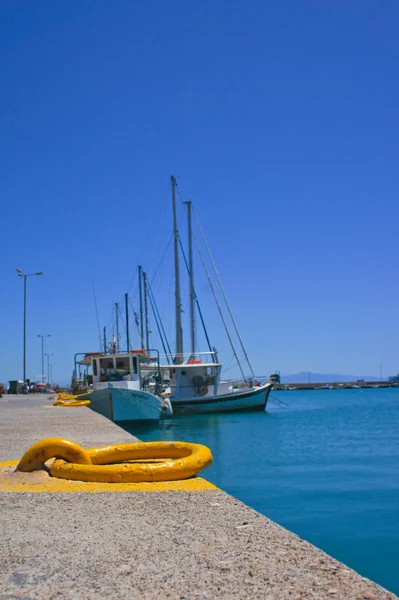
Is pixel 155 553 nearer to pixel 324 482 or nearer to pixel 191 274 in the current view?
pixel 324 482

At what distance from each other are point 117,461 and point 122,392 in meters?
18.6

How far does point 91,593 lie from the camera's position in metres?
2.92

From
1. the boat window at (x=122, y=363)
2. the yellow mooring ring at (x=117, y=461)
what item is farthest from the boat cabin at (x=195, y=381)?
the yellow mooring ring at (x=117, y=461)

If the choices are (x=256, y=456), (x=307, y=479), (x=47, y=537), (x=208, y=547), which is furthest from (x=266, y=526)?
(x=256, y=456)

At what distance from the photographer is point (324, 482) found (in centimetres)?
1388

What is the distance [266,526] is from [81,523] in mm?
1297

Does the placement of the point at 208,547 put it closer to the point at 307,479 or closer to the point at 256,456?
the point at 307,479

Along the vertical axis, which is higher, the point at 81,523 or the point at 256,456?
the point at 81,523

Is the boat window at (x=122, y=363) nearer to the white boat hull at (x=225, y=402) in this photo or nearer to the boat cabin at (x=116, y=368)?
the boat cabin at (x=116, y=368)

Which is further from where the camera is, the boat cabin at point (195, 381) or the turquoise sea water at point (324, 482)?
the boat cabin at point (195, 381)

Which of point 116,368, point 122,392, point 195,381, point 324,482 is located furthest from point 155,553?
point 195,381

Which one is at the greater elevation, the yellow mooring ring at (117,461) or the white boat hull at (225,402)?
the yellow mooring ring at (117,461)

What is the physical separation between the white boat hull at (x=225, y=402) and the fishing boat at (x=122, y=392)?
368 inches

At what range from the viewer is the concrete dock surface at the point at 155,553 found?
9.65ft
